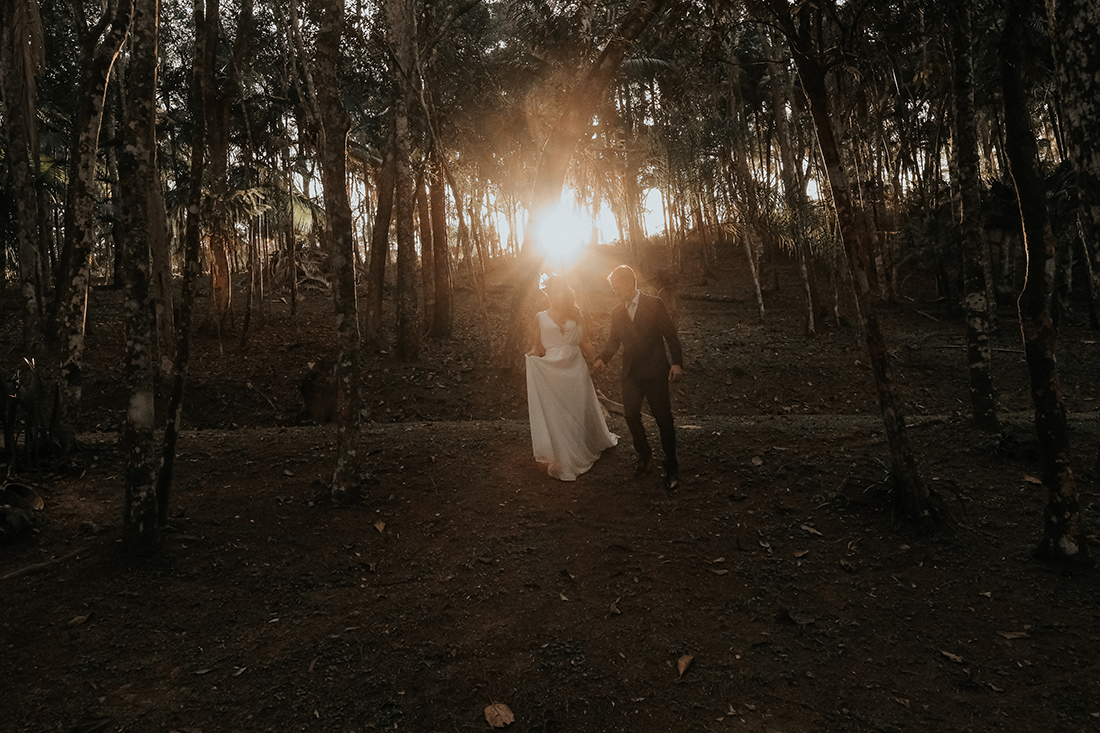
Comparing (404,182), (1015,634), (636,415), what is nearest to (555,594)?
(636,415)

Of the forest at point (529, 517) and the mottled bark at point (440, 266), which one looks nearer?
the forest at point (529, 517)

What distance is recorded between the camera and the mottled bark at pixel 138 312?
4.38 m

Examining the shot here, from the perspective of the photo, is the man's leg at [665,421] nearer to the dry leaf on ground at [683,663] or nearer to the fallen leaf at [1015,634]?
the dry leaf on ground at [683,663]

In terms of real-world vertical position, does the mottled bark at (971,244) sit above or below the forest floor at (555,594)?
above

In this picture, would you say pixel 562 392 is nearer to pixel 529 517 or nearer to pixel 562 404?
pixel 562 404

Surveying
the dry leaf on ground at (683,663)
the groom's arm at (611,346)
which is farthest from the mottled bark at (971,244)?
the dry leaf on ground at (683,663)

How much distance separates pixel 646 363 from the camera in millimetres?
5852

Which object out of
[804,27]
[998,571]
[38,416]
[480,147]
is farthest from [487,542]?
[480,147]

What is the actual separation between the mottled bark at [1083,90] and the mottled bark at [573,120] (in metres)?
4.52

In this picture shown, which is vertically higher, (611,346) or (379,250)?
(379,250)

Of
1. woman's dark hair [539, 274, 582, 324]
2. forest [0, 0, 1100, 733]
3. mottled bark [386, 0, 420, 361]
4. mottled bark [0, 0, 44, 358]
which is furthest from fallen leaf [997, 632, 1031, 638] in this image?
mottled bark [0, 0, 44, 358]

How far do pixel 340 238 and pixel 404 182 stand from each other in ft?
21.8

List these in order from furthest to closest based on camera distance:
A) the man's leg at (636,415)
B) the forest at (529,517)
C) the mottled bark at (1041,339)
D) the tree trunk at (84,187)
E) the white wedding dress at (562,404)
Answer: the white wedding dress at (562,404), the man's leg at (636,415), the tree trunk at (84,187), the mottled bark at (1041,339), the forest at (529,517)

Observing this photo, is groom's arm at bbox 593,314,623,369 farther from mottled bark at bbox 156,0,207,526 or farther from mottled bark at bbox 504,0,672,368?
mottled bark at bbox 156,0,207,526
